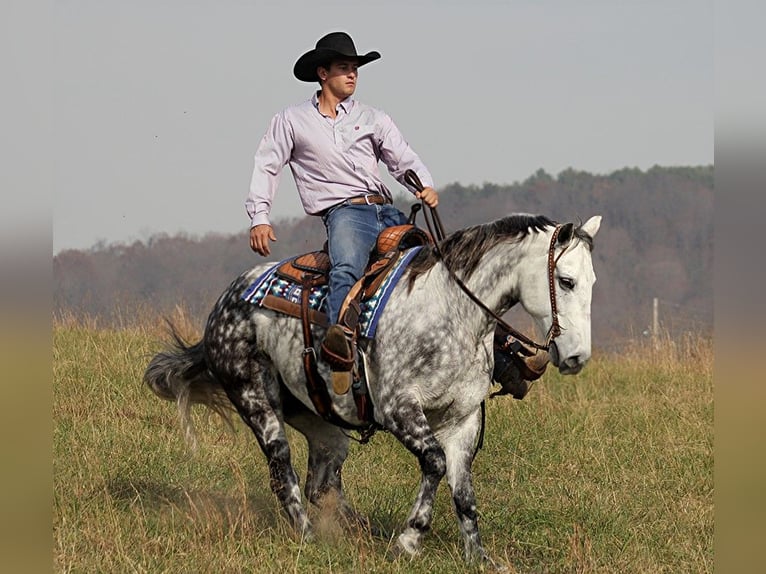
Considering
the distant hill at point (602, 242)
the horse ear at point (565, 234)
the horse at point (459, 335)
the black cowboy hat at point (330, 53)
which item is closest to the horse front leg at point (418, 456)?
the horse at point (459, 335)

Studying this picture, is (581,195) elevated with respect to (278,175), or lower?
lower

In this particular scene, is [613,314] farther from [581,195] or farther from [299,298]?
[299,298]

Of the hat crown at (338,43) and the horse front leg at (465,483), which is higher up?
the hat crown at (338,43)

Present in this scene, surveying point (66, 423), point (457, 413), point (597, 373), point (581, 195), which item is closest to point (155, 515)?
point (457, 413)

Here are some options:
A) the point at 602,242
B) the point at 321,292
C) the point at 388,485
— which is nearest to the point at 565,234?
the point at 321,292

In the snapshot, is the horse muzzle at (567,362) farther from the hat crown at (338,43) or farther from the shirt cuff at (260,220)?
the hat crown at (338,43)

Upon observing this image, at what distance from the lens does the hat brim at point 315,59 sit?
21.8 feet

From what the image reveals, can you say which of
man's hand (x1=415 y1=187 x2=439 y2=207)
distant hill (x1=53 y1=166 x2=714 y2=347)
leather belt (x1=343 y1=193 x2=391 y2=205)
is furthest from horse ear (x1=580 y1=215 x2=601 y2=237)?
distant hill (x1=53 y1=166 x2=714 y2=347)

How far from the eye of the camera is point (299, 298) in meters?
6.68

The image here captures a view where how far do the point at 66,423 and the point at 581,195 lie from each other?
57012 mm

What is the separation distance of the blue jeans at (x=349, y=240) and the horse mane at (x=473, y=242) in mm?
310

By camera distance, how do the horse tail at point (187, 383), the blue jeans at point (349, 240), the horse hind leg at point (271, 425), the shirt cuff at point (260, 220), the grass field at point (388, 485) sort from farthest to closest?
1. the horse tail at point (187, 383)
2. the horse hind leg at point (271, 425)
3. the shirt cuff at point (260, 220)
4. the blue jeans at point (349, 240)
5. the grass field at point (388, 485)

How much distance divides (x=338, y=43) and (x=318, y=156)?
0.69 metres
